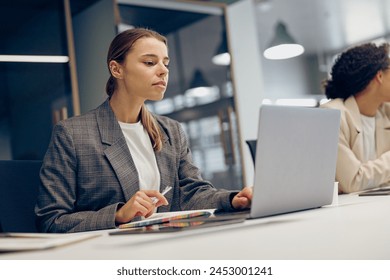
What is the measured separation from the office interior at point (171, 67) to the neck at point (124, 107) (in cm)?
216

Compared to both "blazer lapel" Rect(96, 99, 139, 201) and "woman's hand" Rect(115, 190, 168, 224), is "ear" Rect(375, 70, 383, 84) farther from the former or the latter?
"woman's hand" Rect(115, 190, 168, 224)

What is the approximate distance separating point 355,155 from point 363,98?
13.2 inches

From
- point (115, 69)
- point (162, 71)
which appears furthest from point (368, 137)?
point (115, 69)

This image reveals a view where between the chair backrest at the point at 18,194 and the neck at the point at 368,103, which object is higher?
the neck at the point at 368,103

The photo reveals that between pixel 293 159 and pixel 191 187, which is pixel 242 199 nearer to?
pixel 293 159

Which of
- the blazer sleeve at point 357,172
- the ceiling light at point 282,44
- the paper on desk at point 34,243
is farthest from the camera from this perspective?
the ceiling light at point 282,44

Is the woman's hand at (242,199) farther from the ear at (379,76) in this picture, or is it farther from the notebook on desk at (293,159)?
the ear at (379,76)

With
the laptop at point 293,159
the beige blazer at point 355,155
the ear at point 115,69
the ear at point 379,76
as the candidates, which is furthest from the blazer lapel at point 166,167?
the ear at point 379,76

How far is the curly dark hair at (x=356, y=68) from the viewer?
235 centimetres

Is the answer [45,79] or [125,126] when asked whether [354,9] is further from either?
[125,126]

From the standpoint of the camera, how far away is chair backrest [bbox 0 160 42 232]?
1.46m

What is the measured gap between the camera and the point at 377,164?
201cm

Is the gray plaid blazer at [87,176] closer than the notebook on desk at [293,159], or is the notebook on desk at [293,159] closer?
the notebook on desk at [293,159]
